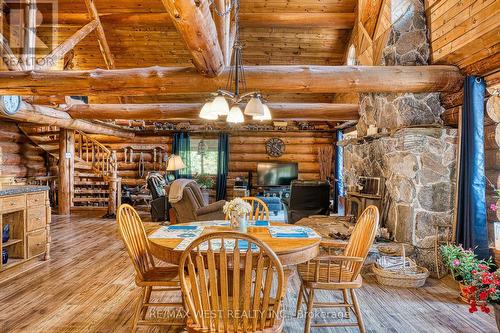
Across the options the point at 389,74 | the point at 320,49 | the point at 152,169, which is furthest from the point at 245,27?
the point at 152,169

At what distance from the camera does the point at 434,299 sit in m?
3.29

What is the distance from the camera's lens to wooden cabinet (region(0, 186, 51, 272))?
3.85 meters

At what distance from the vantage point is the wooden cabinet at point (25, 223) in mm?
3846

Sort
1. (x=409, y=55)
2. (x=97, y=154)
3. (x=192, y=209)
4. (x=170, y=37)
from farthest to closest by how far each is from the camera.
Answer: (x=97, y=154), (x=170, y=37), (x=192, y=209), (x=409, y=55)

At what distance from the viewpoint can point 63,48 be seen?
5.78 meters

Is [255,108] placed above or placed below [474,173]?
above

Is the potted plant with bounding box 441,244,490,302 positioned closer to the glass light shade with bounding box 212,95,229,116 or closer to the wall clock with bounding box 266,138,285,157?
the glass light shade with bounding box 212,95,229,116

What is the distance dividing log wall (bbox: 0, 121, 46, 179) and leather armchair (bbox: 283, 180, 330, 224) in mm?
6601

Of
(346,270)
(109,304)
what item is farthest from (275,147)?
(346,270)

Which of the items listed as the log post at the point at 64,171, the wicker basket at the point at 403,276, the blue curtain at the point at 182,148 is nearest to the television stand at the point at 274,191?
the blue curtain at the point at 182,148

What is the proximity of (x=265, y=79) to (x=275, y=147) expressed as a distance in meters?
5.87

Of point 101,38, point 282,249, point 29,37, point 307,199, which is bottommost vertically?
point 307,199

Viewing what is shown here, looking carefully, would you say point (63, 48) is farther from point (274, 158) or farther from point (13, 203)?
point (274, 158)

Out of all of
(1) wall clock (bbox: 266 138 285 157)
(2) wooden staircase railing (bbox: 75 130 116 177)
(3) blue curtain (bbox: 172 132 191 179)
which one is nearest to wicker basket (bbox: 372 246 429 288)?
(1) wall clock (bbox: 266 138 285 157)
